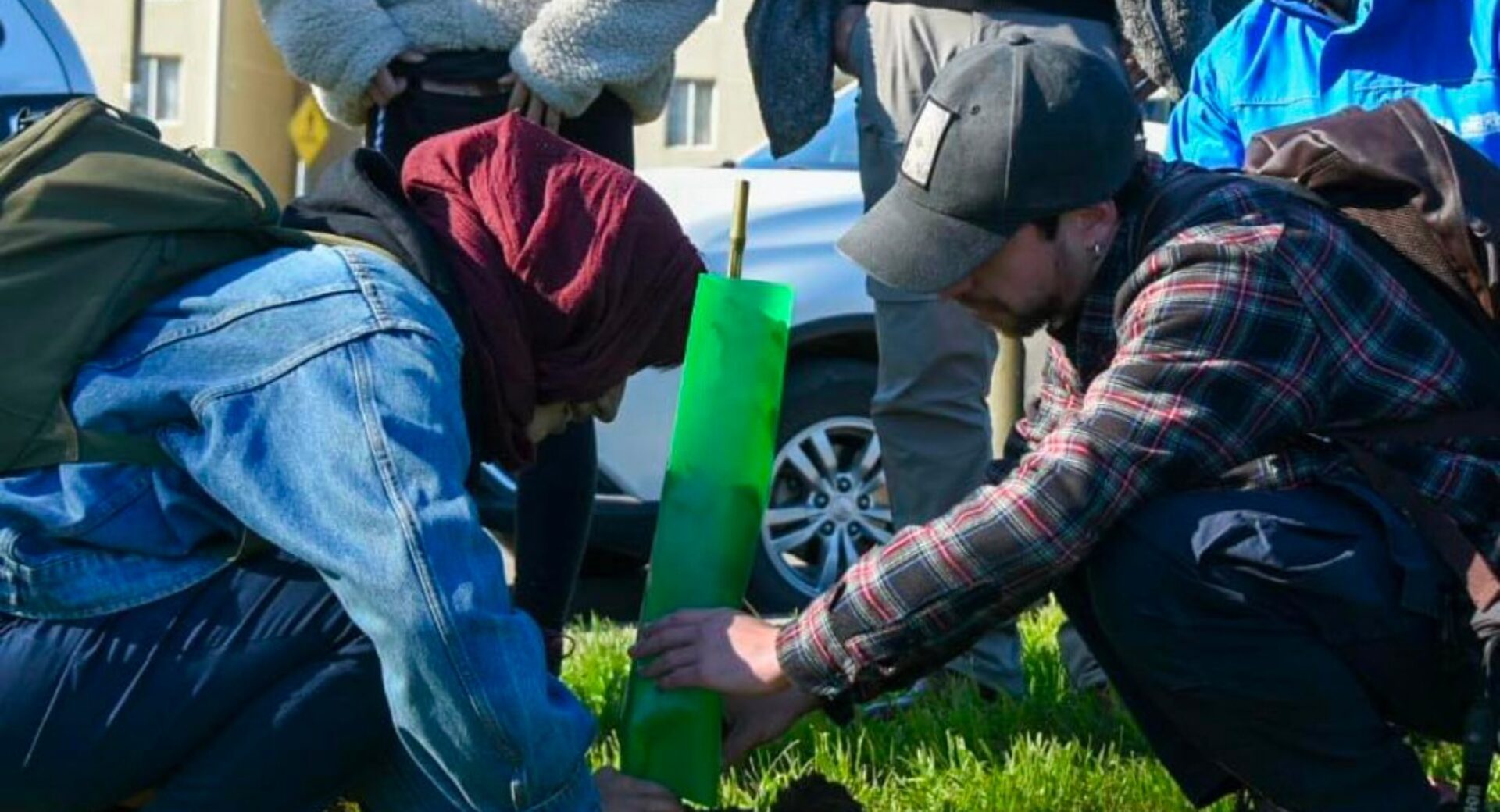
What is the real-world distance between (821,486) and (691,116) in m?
32.6

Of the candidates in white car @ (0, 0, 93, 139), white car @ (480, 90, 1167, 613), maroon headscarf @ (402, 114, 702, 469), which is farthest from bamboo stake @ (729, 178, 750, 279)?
white car @ (480, 90, 1167, 613)

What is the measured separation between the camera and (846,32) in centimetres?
469

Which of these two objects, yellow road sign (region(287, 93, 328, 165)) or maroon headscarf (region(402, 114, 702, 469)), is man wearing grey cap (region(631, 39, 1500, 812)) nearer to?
maroon headscarf (region(402, 114, 702, 469))

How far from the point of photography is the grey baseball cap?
9.68ft

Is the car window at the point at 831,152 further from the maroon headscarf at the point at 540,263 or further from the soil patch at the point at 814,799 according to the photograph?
the maroon headscarf at the point at 540,263

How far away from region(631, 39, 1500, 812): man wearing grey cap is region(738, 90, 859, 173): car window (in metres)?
3.70

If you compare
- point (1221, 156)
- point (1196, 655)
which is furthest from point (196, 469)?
point (1221, 156)

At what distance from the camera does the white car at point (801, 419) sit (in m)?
6.20

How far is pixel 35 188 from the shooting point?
2.70 m

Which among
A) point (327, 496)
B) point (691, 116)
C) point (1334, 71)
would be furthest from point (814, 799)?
point (691, 116)

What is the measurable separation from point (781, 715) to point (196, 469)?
1.01 meters

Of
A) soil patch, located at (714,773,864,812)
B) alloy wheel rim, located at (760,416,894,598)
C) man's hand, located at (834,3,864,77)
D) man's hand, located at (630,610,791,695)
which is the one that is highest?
man's hand, located at (834,3,864,77)

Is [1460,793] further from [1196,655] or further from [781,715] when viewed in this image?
[781,715]

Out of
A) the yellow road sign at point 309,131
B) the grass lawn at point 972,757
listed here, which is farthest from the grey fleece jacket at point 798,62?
the yellow road sign at point 309,131
